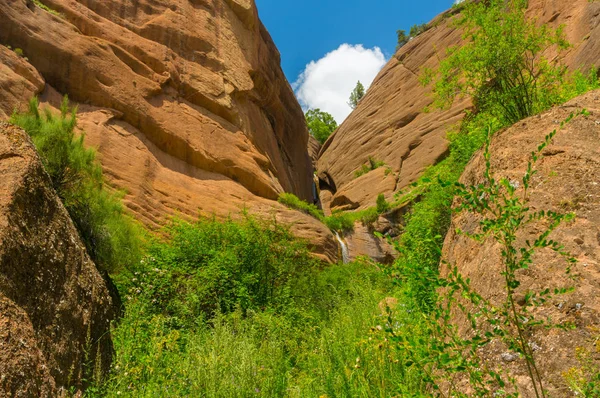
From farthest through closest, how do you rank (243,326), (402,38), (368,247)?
(402,38) → (368,247) → (243,326)

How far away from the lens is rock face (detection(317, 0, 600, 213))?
26000 mm

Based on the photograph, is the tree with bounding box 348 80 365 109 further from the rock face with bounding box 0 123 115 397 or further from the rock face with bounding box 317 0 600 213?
the rock face with bounding box 0 123 115 397

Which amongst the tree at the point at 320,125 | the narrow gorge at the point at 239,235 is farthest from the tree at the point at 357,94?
the narrow gorge at the point at 239,235

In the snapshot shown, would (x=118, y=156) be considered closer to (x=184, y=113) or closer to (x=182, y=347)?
(x=184, y=113)

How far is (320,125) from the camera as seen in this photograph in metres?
53.5

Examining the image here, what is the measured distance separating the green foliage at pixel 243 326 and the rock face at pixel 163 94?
359 cm

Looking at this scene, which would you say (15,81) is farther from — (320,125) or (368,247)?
(320,125)

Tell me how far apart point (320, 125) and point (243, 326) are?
48311 millimetres

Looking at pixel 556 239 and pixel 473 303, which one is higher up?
pixel 556 239

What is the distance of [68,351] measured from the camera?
3.96 meters

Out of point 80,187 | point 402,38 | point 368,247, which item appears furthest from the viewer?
point 402,38

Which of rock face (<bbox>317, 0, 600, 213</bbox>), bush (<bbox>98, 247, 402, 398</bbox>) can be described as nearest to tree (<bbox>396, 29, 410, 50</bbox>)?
rock face (<bbox>317, 0, 600, 213</bbox>)

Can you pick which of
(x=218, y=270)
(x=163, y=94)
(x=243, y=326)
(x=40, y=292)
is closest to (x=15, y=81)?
(x=163, y=94)

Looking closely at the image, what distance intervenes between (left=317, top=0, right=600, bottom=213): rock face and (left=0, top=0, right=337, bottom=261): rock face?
10.3 meters
